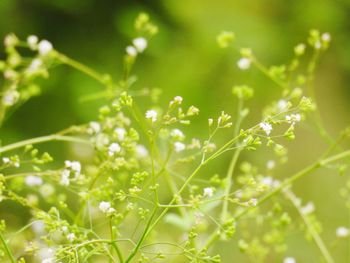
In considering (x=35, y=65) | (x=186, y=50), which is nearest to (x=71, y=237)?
(x=35, y=65)

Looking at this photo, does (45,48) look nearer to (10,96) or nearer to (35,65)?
(35,65)

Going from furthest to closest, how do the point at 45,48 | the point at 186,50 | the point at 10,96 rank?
the point at 186,50 < the point at 45,48 < the point at 10,96

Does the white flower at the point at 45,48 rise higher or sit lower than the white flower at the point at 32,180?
higher

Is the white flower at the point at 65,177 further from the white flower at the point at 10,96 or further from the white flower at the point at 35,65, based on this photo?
the white flower at the point at 35,65

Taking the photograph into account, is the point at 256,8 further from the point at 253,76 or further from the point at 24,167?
the point at 24,167

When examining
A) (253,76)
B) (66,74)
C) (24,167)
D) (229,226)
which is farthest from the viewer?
(253,76)

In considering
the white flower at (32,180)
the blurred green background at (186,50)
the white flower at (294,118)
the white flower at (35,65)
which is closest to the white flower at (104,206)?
the white flower at (294,118)

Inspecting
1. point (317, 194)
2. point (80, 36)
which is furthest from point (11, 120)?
point (317, 194)

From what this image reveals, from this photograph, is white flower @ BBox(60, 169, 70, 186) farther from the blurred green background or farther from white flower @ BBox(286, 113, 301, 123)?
the blurred green background
